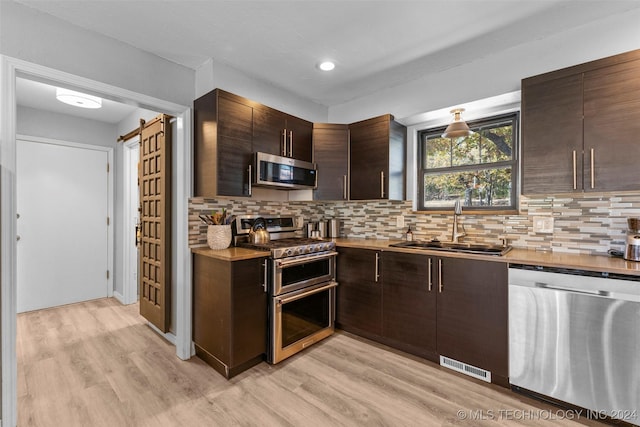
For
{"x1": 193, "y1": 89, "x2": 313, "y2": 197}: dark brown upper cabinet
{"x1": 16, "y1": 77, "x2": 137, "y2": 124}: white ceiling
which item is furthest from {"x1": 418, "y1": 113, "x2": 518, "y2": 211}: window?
{"x1": 16, "y1": 77, "x2": 137, "y2": 124}: white ceiling

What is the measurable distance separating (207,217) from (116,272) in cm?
260

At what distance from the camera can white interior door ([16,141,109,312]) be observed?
3.49 m

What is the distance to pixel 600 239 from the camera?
207cm

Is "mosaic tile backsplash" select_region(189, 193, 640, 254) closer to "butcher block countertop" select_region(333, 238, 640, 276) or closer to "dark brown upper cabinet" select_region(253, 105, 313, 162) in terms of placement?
"butcher block countertop" select_region(333, 238, 640, 276)

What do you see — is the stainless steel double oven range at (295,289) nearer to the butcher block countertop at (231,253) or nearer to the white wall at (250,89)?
the butcher block countertop at (231,253)

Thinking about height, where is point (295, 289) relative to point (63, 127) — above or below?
below

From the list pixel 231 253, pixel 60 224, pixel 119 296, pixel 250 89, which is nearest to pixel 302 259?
pixel 231 253

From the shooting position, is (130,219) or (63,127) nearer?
(63,127)

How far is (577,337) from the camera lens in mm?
1729

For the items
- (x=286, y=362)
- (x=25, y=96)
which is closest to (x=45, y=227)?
(x=25, y=96)

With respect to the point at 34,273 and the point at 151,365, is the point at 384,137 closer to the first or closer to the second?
the point at 151,365

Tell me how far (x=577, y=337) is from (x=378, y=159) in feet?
6.56

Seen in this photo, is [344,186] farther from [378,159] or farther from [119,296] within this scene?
[119,296]

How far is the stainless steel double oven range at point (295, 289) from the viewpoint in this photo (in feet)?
7.57
